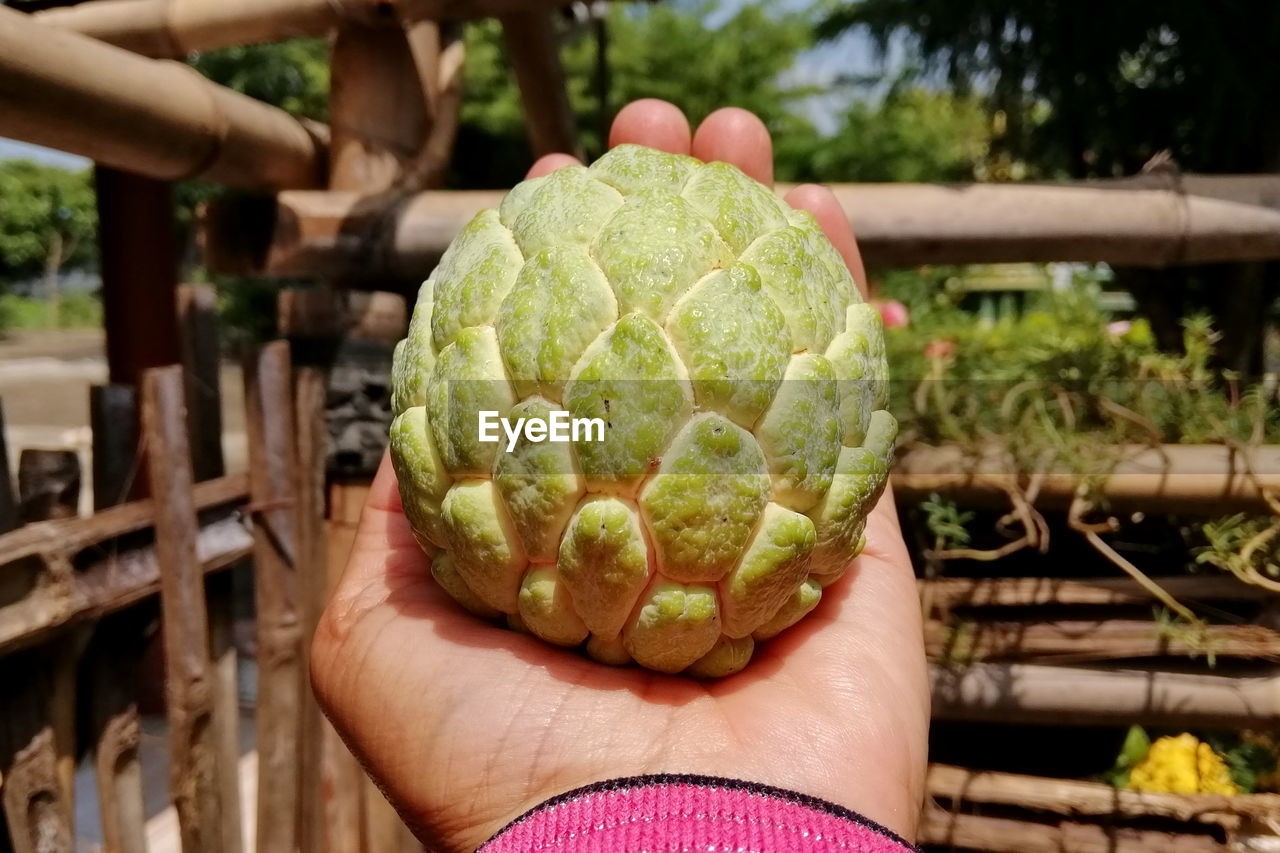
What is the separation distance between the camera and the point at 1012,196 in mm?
1646

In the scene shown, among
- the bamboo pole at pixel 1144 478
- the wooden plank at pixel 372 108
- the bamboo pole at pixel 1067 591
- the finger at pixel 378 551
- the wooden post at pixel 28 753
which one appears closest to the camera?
the finger at pixel 378 551

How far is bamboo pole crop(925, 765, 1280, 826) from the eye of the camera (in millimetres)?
1642

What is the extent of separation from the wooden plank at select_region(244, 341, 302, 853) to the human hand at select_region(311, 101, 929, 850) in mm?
563

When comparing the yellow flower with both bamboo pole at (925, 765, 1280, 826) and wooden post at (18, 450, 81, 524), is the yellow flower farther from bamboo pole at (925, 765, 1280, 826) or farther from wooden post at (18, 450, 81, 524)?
wooden post at (18, 450, 81, 524)

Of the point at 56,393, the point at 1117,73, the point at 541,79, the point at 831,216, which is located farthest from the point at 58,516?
the point at 56,393

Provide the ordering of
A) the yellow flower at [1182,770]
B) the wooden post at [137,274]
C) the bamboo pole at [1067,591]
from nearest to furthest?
the bamboo pole at [1067,591] < the yellow flower at [1182,770] < the wooden post at [137,274]

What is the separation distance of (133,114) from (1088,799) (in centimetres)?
212

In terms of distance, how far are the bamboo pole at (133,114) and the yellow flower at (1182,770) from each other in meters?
2.27

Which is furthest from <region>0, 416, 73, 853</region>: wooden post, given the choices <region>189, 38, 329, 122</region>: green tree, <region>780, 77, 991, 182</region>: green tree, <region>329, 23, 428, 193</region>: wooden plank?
<region>189, 38, 329, 122</region>: green tree

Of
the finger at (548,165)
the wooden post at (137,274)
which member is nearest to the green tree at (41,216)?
the wooden post at (137,274)

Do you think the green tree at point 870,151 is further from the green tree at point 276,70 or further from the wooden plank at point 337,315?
the wooden plank at point 337,315

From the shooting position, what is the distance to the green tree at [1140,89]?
11.5 ft

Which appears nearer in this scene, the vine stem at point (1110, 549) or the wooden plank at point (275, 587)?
the vine stem at point (1110, 549)

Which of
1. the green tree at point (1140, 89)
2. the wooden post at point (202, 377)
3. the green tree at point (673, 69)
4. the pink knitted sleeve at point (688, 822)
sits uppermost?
the green tree at point (673, 69)
